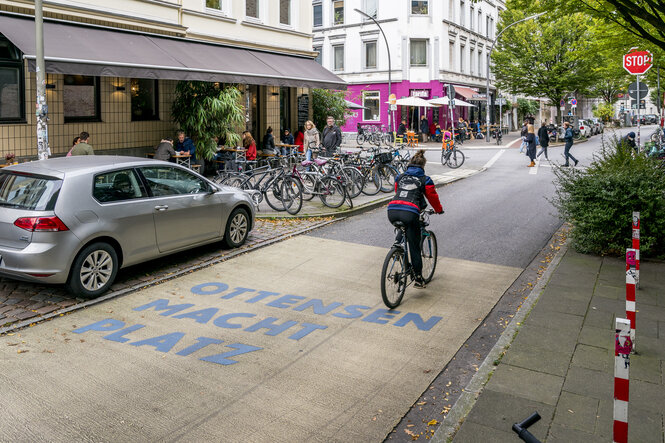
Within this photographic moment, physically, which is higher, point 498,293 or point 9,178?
point 9,178

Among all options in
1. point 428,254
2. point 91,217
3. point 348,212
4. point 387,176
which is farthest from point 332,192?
point 91,217

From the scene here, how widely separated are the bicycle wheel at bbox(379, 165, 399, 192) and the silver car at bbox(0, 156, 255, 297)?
8.19 meters

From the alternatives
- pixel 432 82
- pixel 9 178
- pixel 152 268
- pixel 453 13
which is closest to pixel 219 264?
pixel 152 268

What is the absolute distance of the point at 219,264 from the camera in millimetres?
9594

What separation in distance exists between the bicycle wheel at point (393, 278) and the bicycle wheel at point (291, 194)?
6.36 m

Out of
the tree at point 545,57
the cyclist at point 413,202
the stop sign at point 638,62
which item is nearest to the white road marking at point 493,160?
the stop sign at point 638,62

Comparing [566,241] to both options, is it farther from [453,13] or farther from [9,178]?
[453,13]

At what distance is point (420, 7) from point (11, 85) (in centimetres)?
3692

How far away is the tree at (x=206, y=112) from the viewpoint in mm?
17594

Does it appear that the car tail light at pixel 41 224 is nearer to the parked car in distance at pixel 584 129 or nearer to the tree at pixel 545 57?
the tree at pixel 545 57

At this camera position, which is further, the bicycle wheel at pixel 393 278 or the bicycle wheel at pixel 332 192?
the bicycle wheel at pixel 332 192

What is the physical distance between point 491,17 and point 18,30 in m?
50.9

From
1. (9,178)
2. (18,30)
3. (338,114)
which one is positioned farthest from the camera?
(338,114)

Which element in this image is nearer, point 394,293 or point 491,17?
point 394,293
